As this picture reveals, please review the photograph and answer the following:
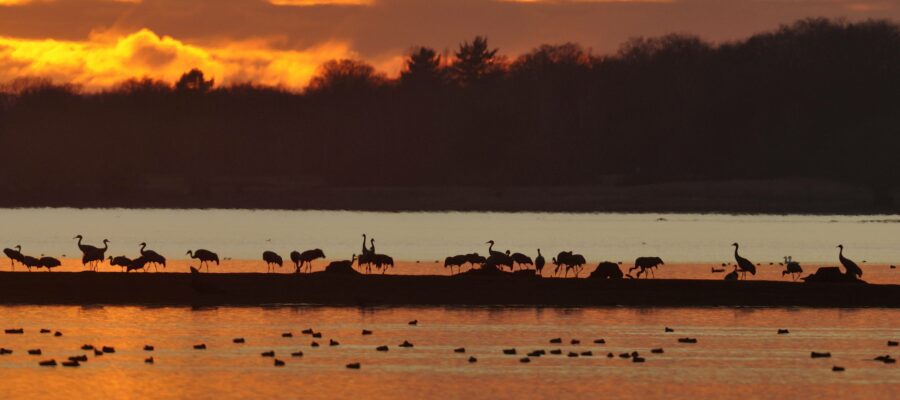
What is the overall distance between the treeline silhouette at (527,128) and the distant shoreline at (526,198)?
901mm

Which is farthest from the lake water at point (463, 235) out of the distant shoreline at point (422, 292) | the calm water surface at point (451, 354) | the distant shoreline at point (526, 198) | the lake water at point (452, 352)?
the calm water surface at point (451, 354)

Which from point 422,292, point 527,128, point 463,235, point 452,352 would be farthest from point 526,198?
point 452,352

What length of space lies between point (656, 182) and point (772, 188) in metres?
8.25

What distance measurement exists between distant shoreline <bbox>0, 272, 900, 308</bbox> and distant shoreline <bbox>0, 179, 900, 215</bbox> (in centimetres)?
8736

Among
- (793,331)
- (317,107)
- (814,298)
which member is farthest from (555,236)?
(317,107)

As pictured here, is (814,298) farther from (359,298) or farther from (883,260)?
(883,260)

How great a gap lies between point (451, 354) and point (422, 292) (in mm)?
11503

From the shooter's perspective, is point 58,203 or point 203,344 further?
point 58,203

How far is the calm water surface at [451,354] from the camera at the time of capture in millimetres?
29812

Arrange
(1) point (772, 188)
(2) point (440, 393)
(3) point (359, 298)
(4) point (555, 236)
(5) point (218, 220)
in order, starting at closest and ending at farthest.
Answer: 1. (2) point (440, 393)
2. (3) point (359, 298)
3. (4) point (555, 236)
4. (5) point (218, 220)
5. (1) point (772, 188)

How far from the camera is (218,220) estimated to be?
123m

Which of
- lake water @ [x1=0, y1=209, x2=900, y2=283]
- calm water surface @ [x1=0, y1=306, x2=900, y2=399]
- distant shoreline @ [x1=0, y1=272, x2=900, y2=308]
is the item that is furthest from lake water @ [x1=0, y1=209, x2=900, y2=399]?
lake water @ [x1=0, y1=209, x2=900, y2=283]

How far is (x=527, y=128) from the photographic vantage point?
502 feet

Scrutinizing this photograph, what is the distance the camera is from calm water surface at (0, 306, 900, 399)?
29812mm
